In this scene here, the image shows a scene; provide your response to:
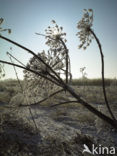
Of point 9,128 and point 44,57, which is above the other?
point 44,57

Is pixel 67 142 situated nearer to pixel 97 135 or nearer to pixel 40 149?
pixel 40 149

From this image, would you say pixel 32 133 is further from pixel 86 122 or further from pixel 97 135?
pixel 86 122

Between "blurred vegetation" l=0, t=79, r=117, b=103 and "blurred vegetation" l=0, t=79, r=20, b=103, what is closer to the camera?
"blurred vegetation" l=0, t=79, r=20, b=103

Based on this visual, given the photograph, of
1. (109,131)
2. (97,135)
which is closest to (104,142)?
(97,135)

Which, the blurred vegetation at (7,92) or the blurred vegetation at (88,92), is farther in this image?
the blurred vegetation at (88,92)

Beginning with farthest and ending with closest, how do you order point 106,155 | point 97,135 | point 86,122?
point 86,122, point 97,135, point 106,155

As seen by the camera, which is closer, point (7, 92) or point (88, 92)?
point (7, 92)

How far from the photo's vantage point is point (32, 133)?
462 centimetres

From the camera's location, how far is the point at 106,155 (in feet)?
11.6

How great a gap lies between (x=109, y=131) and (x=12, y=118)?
377 centimetres

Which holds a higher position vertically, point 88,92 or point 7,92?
point 7,92

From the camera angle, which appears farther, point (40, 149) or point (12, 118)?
point (12, 118)

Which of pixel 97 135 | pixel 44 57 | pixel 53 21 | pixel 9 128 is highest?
pixel 53 21

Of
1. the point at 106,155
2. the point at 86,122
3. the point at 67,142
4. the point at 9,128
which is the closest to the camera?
the point at 106,155
